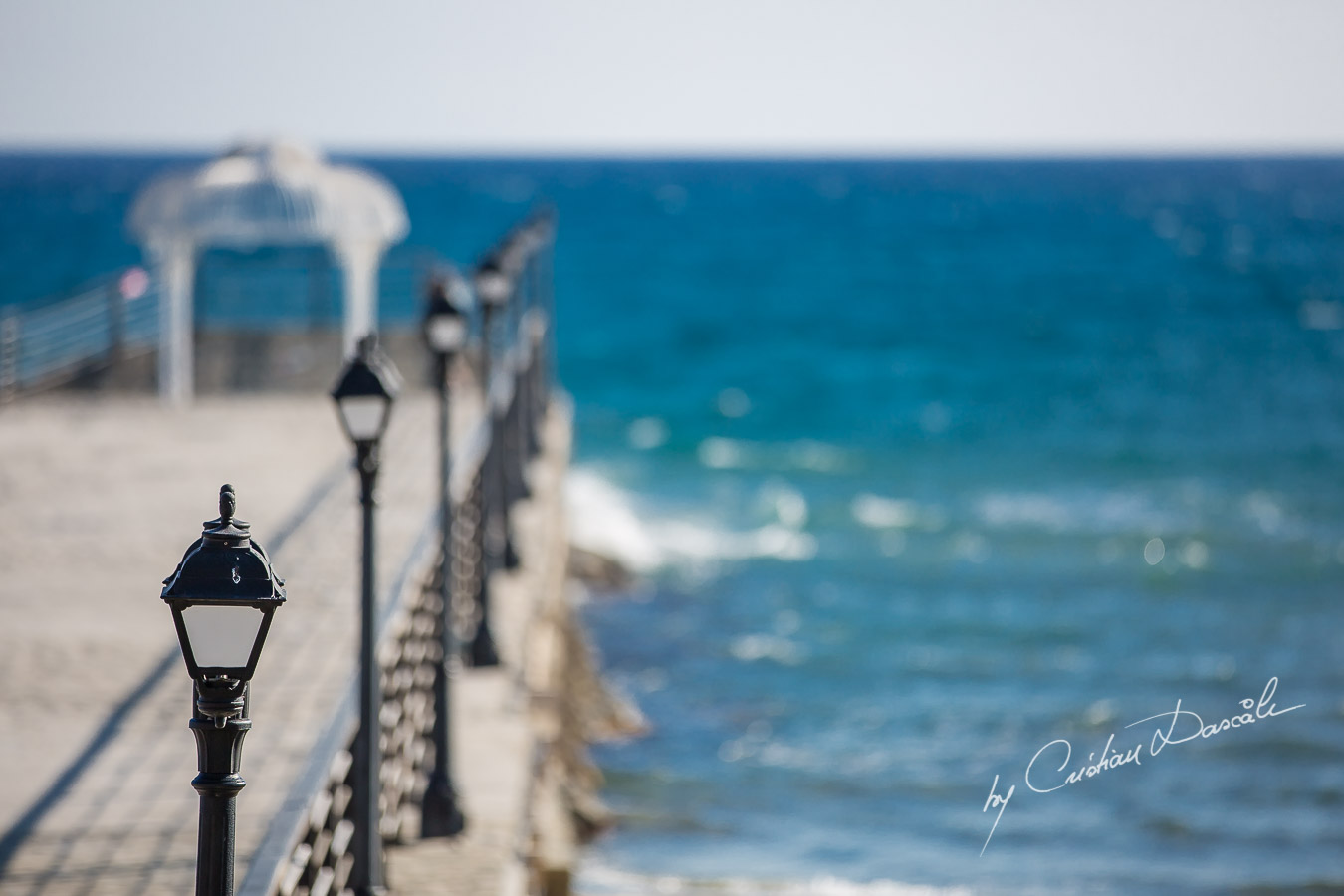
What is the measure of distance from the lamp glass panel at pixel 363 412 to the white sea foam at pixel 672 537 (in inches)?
582

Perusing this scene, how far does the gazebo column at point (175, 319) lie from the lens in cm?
1864

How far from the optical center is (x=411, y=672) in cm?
791

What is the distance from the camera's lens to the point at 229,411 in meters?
19.0

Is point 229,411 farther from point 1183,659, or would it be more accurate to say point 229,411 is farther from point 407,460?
point 1183,659

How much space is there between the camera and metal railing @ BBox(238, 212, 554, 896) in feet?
16.6

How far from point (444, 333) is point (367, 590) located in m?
2.76

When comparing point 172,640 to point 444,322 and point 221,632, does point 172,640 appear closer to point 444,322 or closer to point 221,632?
point 444,322

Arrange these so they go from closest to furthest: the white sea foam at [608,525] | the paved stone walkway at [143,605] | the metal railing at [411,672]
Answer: the metal railing at [411,672]
the paved stone walkway at [143,605]
the white sea foam at [608,525]

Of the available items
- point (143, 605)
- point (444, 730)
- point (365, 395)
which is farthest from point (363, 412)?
point (143, 605)

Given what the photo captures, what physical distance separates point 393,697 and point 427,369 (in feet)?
44.0

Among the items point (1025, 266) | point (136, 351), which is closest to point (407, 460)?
point (136, 351)

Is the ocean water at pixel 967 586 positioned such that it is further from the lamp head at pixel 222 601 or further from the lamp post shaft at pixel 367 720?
the lamp head at pixel 222 601

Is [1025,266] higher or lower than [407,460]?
lower
